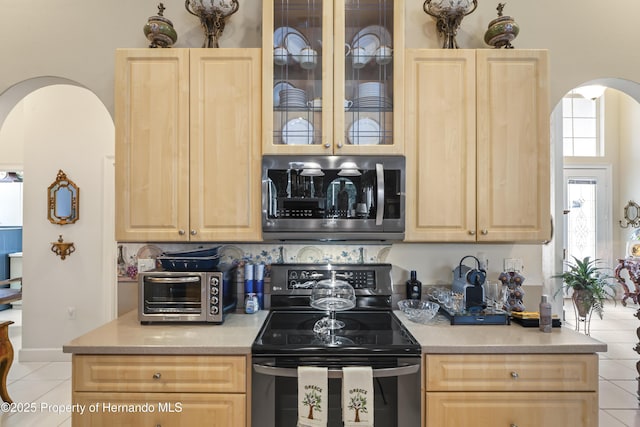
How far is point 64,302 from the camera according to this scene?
3793mm

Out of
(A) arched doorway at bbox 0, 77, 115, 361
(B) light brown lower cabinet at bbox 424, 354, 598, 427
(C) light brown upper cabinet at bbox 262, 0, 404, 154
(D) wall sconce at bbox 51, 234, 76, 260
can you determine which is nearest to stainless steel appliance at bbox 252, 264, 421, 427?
(B) light brown lower cabinet at bbox 424, 354, 598, 427

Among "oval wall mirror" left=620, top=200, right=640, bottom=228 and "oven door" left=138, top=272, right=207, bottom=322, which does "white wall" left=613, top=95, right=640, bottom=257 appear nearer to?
"oval wall mirror" left=620, top=200, right=640, bottom=228

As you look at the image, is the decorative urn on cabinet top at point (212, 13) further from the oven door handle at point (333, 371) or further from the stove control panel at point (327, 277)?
the oven door handle at point (333, 371)

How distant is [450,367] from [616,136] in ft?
24.0

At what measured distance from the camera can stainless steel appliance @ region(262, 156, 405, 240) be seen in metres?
1.97

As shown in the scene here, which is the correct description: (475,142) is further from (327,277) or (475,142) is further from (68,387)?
(68,387)

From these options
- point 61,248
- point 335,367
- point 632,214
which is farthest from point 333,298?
point 632,214

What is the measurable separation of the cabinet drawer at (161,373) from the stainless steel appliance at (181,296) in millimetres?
313

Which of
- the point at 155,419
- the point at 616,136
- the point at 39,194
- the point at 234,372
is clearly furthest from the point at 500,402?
the point at 616,136

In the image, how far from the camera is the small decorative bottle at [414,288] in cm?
225

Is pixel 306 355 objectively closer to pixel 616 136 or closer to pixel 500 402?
pixel 500 402

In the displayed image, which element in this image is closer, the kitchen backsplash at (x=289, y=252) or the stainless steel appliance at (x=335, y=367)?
the stainless steel appliance at (x=335, y=367)

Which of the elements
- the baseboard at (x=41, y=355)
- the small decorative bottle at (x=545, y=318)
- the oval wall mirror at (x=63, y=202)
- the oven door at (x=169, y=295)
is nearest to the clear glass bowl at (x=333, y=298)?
the oven door at (x=169, y=295)

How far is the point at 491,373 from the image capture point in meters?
1.67
